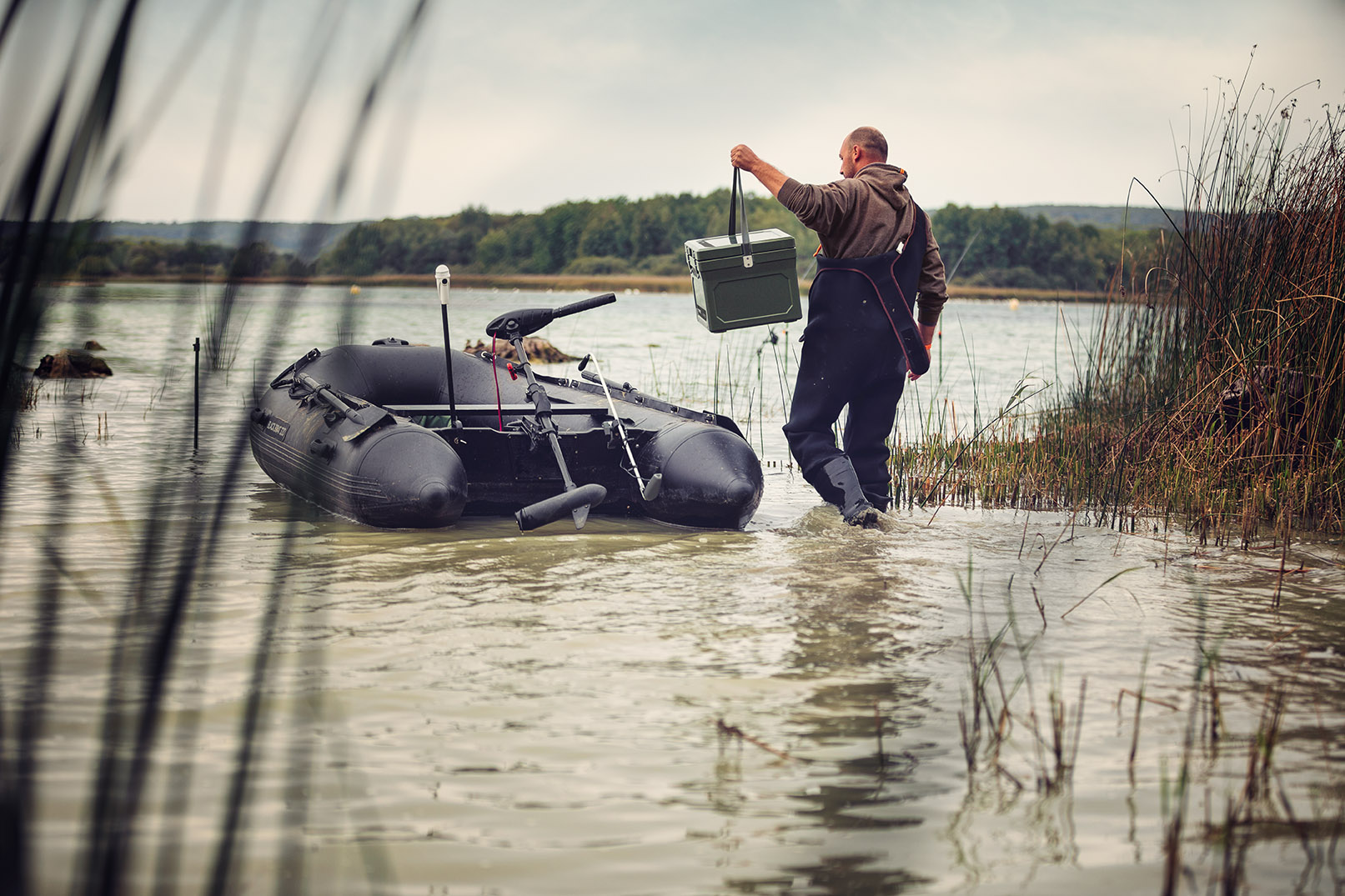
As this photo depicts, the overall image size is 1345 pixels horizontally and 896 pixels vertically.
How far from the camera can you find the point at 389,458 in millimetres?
6148

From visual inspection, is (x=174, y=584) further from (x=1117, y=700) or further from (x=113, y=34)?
(x=1117, y=700)

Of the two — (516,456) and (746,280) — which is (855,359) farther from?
(516,456)

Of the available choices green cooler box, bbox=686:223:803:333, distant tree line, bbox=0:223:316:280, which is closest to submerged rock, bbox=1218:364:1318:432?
green cooler box, bbox=686:223:803:333

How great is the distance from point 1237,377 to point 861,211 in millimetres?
2203

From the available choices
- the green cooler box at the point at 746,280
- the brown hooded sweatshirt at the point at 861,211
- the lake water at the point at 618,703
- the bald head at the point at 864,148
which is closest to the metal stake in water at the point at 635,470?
the lake water at the point at 618,703

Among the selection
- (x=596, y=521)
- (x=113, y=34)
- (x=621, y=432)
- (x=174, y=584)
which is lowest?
(x=596, y=521)

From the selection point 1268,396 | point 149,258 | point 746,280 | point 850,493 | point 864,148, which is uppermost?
point 864,148

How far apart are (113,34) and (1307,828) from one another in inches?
105

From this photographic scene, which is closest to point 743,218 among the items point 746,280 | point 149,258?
point 746,280

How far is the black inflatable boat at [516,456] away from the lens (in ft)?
19.9

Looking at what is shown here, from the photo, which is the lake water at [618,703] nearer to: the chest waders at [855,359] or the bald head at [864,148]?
the chest waders at [855,359]

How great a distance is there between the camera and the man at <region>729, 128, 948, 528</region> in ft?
20.2

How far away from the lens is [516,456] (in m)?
6.61

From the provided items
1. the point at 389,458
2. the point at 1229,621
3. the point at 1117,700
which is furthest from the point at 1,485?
the point at 389,458
